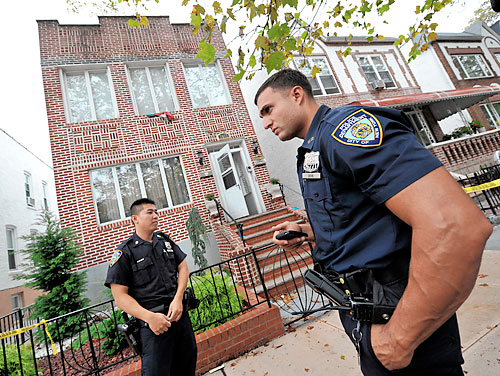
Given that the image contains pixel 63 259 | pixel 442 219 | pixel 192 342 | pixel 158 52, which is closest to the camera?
pixel 442 219

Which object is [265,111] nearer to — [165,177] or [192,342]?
[192,342]

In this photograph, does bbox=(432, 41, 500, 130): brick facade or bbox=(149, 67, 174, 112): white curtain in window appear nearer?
bbox=(149, 67, 174, 112): white curtain in window

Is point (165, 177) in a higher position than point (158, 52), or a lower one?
lower

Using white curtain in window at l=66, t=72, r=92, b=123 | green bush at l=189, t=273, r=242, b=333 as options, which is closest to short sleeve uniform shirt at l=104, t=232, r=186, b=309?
green bush at l=189, t=273, r=242, b=333

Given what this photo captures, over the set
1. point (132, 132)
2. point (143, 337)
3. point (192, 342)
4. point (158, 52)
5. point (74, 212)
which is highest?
point (158, 52)

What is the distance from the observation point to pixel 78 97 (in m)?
8.19

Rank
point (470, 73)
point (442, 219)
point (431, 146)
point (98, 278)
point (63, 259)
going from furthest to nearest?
1. point (470, 73)
2. point (431, 146)
3. point (98, 278)
4. point (63, 259)
5. point (442, 219)

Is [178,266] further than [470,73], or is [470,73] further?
[470,73]

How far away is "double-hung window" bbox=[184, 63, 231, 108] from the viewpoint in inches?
374

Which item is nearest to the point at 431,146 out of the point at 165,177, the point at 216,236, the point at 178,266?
the point at 216,236

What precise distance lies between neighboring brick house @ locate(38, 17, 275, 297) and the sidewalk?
4556 mm

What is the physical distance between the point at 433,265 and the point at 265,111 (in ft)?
3.64

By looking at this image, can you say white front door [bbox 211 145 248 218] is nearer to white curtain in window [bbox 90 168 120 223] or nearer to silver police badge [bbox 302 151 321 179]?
white curtain in window [bbox 90 168 120 223]

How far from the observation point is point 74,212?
6973mm
